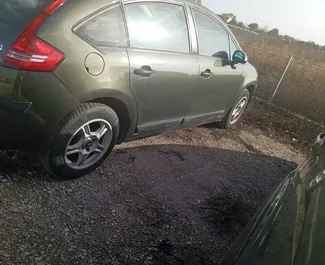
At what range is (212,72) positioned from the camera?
13.2ft

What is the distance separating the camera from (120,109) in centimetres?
312

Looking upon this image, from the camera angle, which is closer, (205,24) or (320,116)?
(205,24)

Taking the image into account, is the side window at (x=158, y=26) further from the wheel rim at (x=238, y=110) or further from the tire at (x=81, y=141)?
the wheel rim at (x=238, y=110)

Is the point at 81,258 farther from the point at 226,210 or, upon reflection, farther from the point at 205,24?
the point at 205,24

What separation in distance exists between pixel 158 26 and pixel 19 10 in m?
1.26

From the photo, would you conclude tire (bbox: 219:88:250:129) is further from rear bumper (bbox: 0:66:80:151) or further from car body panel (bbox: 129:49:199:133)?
rear bumper (bbox: 0:66:80:151)

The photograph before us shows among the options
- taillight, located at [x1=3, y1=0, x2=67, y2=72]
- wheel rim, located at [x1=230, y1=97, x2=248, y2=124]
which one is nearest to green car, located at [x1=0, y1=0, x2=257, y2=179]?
taillight, located at [x1=3, y1=0, x2=67, y2=72]

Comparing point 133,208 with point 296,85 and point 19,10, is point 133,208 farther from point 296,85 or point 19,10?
point 296,85

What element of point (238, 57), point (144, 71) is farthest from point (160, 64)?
point (238, 57)

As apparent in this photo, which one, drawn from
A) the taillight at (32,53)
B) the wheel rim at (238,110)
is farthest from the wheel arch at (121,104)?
the wheel rim at (238,110)

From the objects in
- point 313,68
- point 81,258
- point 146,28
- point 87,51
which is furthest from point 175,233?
point 313,68

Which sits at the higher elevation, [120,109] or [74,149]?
[120,109]

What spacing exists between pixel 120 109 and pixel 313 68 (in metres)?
8.25

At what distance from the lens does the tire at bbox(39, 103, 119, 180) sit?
273 cm
